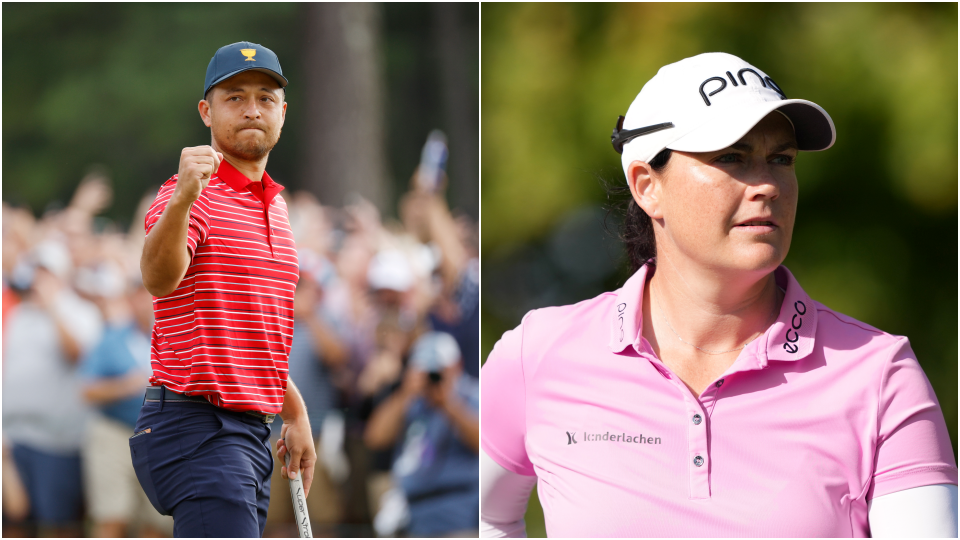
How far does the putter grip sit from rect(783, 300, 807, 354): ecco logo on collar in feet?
3.92

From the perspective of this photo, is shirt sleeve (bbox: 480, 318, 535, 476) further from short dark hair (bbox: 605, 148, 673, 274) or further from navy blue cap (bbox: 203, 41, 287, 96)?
navy blue cap (bbox: 203, 41, 287, 96)

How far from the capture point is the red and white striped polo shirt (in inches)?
75.4

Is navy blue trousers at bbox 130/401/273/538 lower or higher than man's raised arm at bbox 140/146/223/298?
lower

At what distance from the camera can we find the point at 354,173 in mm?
6547

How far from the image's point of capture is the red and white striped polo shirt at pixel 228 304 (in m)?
1.92

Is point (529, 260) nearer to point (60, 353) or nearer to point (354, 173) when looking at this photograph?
point (354, 173)

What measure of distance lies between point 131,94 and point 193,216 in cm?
591

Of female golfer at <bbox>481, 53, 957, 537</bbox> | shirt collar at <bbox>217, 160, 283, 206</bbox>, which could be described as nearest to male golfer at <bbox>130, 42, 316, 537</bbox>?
shirt collar at <bbox>217, 160, 283, 206</bbox>

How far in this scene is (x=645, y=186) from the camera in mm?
2260

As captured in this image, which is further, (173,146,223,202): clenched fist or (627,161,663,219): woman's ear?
(627,161,663,219): woman's ear

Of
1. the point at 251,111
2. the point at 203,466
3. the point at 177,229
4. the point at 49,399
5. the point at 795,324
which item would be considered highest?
the point at 251,111

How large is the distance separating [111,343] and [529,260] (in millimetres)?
2663

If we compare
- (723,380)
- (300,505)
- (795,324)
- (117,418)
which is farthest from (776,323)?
(117,418)

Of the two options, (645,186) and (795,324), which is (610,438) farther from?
(645,186)
